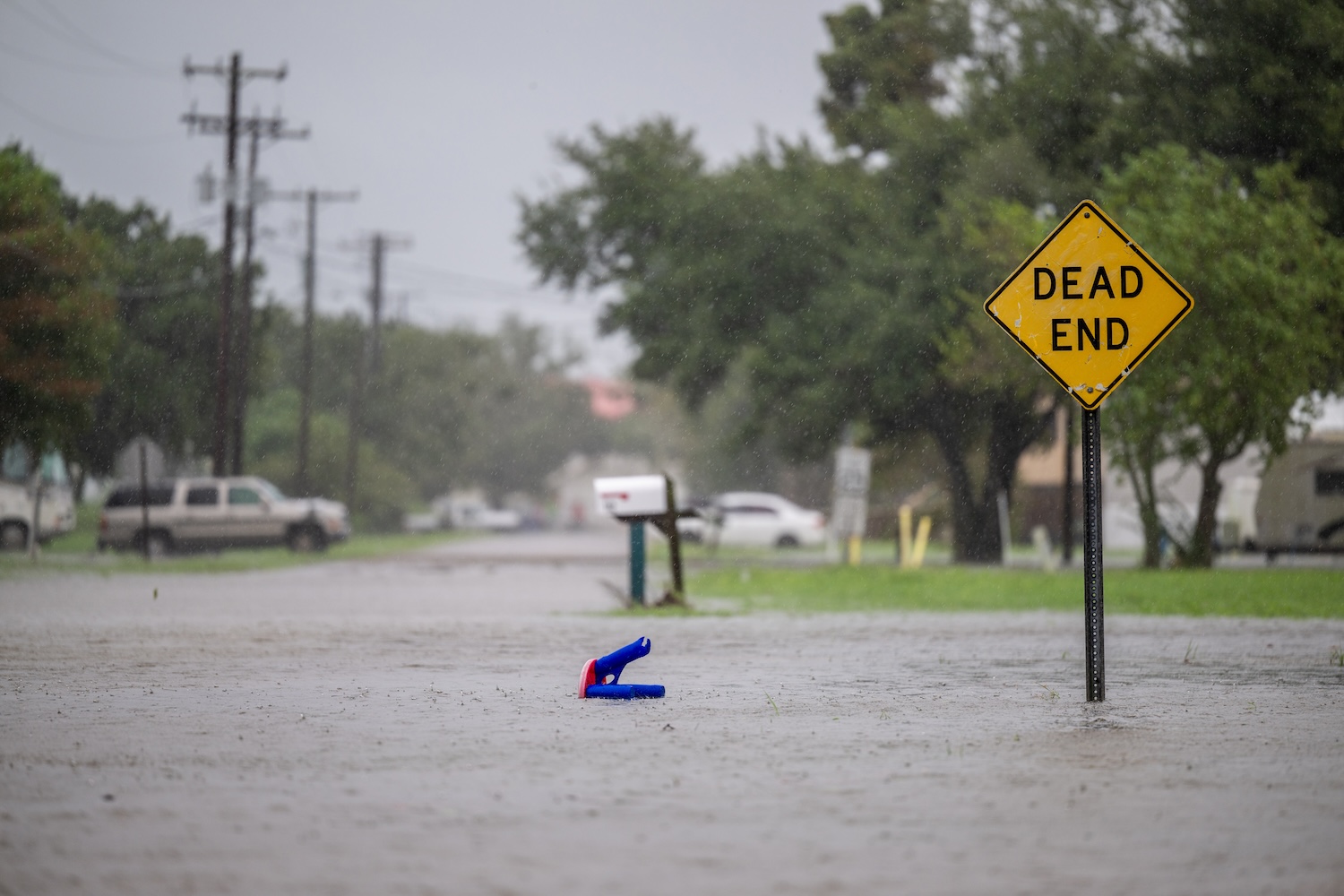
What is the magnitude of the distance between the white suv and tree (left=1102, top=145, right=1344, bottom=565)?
21.0m

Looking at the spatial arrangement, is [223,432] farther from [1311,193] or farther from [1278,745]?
[1278,745]

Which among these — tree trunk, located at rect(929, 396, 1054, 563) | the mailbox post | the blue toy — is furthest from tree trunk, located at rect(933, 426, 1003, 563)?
the blue toy

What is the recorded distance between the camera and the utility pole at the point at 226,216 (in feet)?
133

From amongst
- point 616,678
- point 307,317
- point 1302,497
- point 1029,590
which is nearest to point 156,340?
point 307,317

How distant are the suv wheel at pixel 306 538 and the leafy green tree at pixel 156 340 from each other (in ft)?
41.9

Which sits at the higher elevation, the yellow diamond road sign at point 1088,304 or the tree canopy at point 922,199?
the tree canopy at point 922,199

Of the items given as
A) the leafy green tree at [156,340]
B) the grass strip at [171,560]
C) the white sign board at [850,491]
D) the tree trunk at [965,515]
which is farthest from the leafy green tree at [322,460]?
the white sign board at [850,491]

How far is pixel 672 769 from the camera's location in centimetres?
758

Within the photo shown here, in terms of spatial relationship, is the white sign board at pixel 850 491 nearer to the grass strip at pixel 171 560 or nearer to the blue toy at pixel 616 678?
the grass strip at pixel 171 560

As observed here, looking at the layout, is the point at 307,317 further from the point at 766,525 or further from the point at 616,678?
the point at 616,678

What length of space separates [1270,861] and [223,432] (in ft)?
125

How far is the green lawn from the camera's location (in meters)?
21.0

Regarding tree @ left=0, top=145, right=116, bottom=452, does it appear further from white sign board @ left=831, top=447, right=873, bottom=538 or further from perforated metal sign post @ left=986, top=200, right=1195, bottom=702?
perforated metal sign post @ left=986, top=200, right=1195, bottom=702

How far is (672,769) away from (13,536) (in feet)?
120
